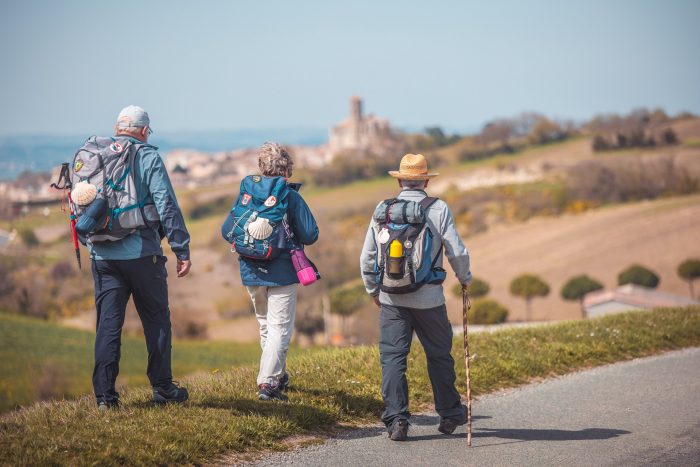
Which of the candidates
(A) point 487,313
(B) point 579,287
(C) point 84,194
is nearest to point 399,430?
(C) point 84,194

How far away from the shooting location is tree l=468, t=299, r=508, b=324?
56.6 metres

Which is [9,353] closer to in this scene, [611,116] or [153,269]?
[153,269]

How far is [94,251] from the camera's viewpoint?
6.93 metres

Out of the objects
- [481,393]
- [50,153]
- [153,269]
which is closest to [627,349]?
[481,393]

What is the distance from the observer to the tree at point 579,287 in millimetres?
62531

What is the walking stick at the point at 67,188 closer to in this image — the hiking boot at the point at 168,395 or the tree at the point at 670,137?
the hiking boot at the point at 168,395

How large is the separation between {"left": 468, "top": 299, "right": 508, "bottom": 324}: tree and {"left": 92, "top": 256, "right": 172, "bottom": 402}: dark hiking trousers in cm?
4993

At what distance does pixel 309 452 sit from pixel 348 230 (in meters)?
78.4

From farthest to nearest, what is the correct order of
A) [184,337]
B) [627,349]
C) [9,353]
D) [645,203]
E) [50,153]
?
[645,203], [184,337], [9,353], [50,153], [627,349]

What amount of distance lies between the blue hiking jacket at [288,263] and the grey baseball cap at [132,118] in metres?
1.28

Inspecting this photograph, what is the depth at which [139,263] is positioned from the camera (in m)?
6.94

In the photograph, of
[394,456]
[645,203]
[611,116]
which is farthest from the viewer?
[611,116]

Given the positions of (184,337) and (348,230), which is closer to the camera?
(184,337)

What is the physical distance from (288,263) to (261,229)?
38 centimetres
